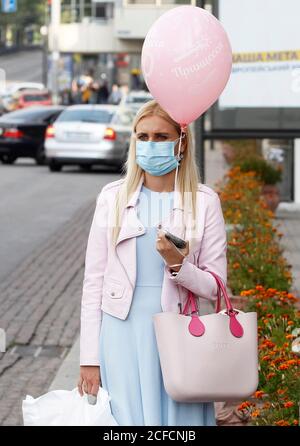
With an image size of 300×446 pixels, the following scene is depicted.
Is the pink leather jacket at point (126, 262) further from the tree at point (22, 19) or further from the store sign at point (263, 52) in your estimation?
the tree at point (22, 19)

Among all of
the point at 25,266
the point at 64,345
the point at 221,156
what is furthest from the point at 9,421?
the point at 221,156

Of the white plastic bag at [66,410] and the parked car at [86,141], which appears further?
the parked car at [86,141]

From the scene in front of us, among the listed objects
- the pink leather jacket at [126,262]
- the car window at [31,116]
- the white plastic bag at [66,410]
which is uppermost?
the pink leather jacket at [126,262]

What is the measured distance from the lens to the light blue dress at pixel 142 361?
14.1ft

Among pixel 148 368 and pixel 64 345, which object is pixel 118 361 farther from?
pixel 64 345

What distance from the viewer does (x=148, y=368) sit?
4.30 meters

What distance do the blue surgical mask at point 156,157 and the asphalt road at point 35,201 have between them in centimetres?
884

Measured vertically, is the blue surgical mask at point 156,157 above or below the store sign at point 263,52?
above

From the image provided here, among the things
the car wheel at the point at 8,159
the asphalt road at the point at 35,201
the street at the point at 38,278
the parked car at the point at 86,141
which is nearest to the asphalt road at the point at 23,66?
the car wheel at the point at 8,159

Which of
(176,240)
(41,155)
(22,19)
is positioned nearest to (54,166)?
(41,155)

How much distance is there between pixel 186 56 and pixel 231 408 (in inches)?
89.0

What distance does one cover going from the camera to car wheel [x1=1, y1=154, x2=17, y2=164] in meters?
31.9

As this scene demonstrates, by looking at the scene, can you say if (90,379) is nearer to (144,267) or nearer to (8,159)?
(144,267)

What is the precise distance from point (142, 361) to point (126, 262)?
1.06ft
